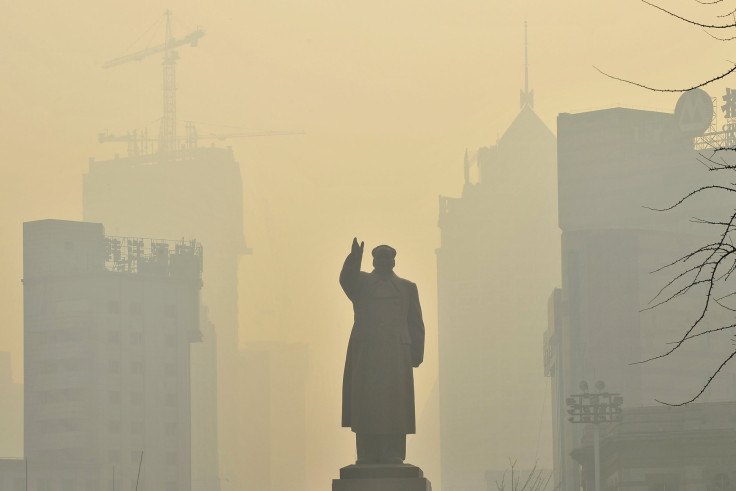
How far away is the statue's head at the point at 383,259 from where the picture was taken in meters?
20.5

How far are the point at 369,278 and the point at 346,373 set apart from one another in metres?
1.19

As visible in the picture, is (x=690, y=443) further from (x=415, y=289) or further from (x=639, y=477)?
(x=415, y=289)

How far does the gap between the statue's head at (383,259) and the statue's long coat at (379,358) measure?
137mm

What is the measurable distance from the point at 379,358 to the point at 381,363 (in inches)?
2.8

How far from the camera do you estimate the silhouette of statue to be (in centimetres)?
2014

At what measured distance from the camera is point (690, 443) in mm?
115125

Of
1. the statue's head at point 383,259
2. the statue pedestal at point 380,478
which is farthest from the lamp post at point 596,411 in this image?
the statue pedestal at point 380,478

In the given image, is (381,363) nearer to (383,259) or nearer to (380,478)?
(383,259)

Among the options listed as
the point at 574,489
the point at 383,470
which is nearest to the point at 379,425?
the point at 383,470

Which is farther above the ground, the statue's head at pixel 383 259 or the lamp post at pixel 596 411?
the statue's head at pixel 383 259

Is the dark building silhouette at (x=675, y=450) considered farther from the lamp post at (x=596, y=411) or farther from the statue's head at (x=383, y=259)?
the statue's head at (x=383, y=259)

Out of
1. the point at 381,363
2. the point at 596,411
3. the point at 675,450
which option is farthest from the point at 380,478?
the point at 675,450

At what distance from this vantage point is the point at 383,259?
20516 millimetres

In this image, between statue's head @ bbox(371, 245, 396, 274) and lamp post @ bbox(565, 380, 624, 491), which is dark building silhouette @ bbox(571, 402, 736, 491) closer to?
lamp post @ bbox(565, 380, 624, 491)
